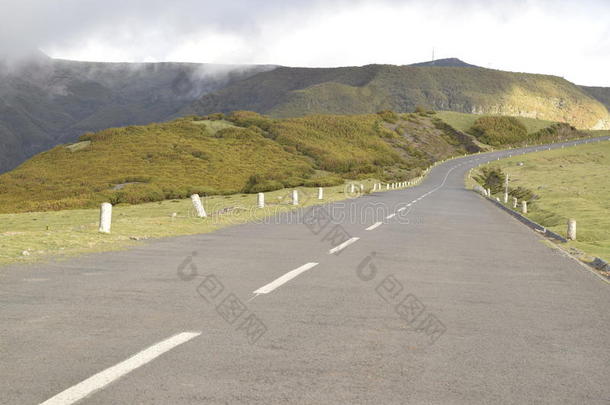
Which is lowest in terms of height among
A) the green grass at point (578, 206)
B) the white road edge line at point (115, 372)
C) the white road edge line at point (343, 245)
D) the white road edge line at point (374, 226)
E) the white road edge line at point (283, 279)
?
the green grass at point (578, 206)

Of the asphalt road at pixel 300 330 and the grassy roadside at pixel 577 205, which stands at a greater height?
the asphalt road at pixel 300 330

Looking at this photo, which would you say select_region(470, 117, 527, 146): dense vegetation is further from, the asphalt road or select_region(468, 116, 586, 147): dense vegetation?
the asphalt road

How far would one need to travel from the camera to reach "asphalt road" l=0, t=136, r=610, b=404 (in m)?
4.05

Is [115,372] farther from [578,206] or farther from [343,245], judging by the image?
[578,206]

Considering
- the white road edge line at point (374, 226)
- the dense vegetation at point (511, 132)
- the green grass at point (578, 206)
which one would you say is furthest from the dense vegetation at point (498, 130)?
the white road edge line at point (374, 226)

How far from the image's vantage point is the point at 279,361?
461 centimetres

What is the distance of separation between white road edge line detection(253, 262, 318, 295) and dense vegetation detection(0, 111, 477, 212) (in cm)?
3750

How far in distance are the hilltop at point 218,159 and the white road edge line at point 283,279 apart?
3742cm

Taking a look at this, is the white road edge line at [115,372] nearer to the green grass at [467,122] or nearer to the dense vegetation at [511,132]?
the dense vegetation at [511,132]

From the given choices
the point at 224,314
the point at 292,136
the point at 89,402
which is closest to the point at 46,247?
the point at 224,314

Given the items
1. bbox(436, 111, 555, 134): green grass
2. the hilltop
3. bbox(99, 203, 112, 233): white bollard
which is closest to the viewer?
bbox(99, 203, 112, 233): white bollard

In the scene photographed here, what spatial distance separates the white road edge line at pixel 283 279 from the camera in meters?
7.52

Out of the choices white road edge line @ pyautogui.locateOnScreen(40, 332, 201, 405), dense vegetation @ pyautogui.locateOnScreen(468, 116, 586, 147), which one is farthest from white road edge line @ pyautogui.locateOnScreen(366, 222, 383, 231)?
dense vegetation @ pyautogui.locateOnScreen(468, 116, 586, 147)

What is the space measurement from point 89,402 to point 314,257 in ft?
23.6
